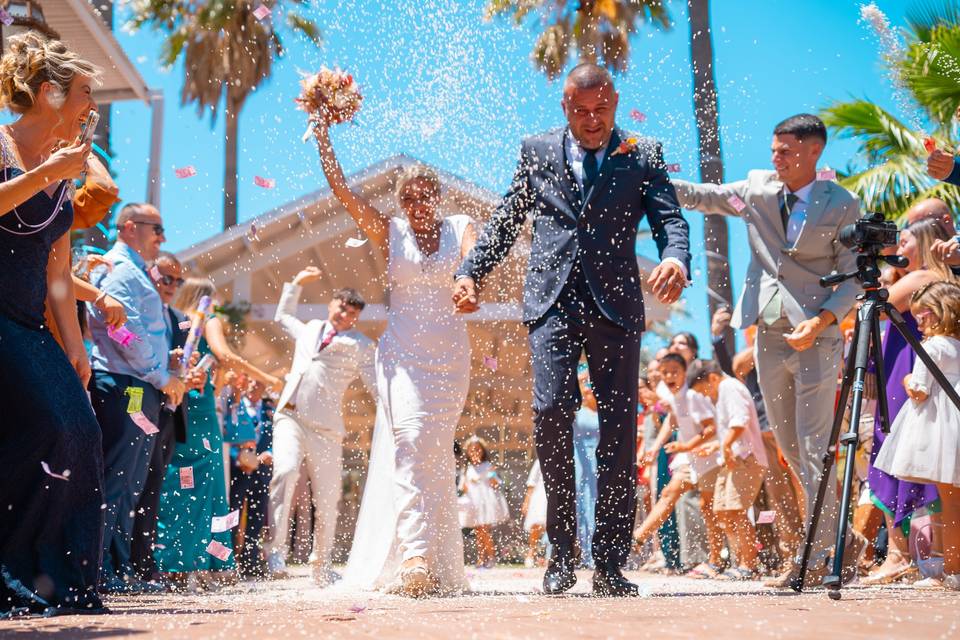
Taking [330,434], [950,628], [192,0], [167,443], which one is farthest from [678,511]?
[192,0]

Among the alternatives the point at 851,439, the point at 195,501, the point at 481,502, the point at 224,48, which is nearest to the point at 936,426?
the point at 851,439

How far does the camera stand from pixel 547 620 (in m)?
2.84

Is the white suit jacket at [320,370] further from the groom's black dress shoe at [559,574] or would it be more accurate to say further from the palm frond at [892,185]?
the palm frond at [892,185]

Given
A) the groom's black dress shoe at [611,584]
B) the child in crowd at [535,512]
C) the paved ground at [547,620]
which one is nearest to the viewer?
the paved ground at [547,620]

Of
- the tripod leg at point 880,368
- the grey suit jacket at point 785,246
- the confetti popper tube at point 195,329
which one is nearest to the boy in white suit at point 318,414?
the confetti popper tube at point 195,329

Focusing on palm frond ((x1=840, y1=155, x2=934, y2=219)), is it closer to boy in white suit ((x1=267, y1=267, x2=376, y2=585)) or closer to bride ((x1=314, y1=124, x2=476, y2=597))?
boy in white suit ((x1=267, y1=267, x2=376, y2=585))

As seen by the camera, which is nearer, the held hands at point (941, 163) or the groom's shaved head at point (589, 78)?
the groom's shaved head at point (589, 78)

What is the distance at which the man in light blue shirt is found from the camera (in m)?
5.48

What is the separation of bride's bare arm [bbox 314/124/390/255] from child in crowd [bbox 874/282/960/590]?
277 centimetres

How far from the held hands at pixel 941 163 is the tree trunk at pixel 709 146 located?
8446 mm

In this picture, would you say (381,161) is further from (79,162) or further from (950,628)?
(950,628)

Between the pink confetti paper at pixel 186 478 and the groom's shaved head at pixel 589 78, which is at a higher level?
the groom's shaved head at pixel 589 78

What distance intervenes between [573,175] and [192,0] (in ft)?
64.8

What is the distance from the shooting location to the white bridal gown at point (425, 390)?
16.3 feet
